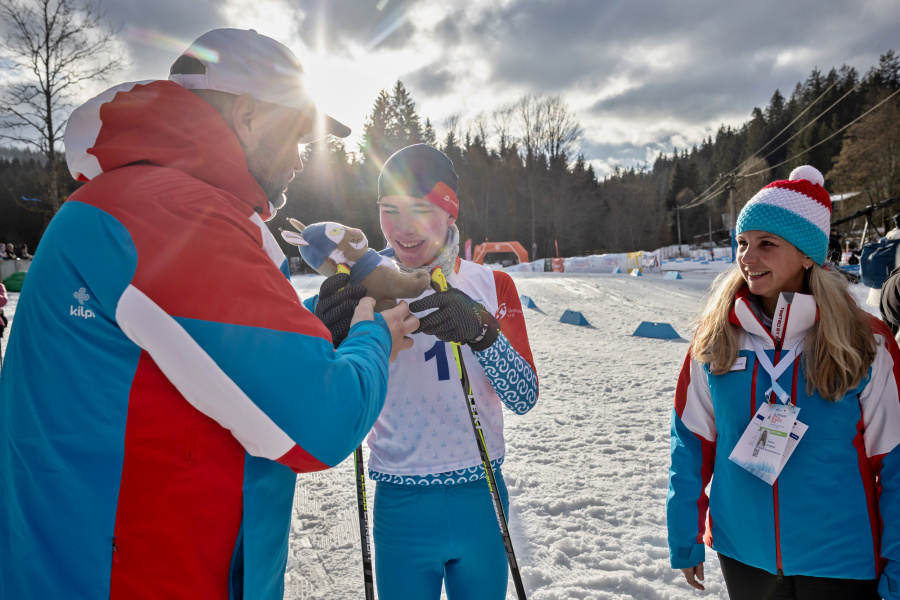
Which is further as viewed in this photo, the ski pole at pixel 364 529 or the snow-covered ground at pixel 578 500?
the snow-covered ground at pixel 578 500

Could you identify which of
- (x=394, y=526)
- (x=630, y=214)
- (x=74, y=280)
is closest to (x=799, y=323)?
(x=394, y=526)

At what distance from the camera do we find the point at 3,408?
34.6 inches

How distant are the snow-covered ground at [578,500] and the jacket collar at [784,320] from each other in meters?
0.47

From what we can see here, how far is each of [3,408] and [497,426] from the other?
4.69ft

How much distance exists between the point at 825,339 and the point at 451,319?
4.16 ft

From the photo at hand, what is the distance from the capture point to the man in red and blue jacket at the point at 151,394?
0.83m

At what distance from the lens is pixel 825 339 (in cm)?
162

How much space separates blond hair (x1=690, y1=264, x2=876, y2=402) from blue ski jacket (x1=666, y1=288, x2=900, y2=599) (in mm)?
35

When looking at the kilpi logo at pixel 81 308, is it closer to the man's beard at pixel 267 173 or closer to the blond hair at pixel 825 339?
the man's beard at pixel 267 173

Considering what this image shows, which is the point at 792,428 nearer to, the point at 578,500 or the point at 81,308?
the point at 81,308

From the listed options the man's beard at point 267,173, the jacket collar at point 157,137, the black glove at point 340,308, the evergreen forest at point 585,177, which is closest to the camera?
the jacket collar at point 157,137

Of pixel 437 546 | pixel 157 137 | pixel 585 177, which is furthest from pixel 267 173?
pixel 585 177

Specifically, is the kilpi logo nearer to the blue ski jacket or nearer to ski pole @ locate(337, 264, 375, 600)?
ski pole @ locate(337, 264, 375, 600)

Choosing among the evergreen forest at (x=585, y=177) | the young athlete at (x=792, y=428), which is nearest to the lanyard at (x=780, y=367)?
the young athlete at (x=792, y=428)
